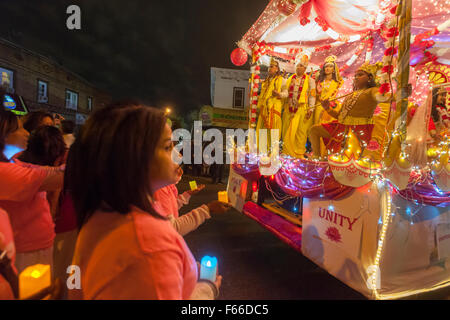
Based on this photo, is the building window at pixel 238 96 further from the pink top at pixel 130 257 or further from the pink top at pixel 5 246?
the pink top at pixel 130 257

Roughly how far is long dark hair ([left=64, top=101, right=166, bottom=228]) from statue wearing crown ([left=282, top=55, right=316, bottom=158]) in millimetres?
4764

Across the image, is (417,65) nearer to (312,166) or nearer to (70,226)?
(312,166)

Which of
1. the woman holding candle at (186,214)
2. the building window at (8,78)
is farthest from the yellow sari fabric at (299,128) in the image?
the building window at (8,78)

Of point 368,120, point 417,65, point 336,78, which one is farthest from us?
point 417,65

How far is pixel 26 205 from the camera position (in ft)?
5.90

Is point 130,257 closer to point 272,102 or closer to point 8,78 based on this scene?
point 272,102

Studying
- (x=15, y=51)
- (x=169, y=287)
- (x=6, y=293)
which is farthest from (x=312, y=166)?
(x=15, y=51)

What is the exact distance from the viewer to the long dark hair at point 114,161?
2.68 feet

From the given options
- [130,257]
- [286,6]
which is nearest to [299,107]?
[286,6]

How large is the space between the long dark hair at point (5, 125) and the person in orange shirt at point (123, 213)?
119cm

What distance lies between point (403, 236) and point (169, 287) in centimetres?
323

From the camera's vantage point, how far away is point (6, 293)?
1.05 m

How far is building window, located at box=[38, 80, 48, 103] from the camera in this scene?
56.1ft

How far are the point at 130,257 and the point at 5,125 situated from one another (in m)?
1.89
